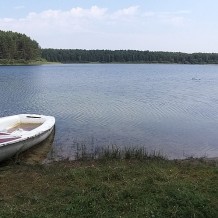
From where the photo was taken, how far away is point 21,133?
14.9 m

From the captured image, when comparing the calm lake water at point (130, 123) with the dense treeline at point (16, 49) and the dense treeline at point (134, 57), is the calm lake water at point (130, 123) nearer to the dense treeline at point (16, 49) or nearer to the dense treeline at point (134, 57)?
the dense treeline at point (16, 49)

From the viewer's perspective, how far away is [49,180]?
31.8ft

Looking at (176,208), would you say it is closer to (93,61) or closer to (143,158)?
(143,158)

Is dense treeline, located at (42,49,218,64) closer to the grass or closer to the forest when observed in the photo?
the forest

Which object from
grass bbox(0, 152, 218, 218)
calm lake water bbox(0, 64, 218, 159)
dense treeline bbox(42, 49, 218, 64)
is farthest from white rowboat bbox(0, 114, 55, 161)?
dense treeline bbox(42, 49, 218, 64)

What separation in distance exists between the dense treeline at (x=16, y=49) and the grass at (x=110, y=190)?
96620 millimetres

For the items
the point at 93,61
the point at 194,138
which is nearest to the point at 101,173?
the point at 194,138

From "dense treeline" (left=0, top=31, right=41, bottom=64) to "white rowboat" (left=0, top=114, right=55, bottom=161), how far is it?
87.5m

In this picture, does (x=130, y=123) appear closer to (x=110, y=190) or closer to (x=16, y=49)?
(x=110, y=190)

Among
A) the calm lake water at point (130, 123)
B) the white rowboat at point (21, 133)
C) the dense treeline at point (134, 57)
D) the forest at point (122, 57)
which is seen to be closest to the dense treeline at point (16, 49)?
the forest at point (122, 57)

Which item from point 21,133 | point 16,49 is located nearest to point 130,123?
point 21,133

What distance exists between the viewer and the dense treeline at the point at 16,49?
336 ft

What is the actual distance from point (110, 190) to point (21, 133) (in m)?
7.38

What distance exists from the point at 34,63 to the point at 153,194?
380ft
